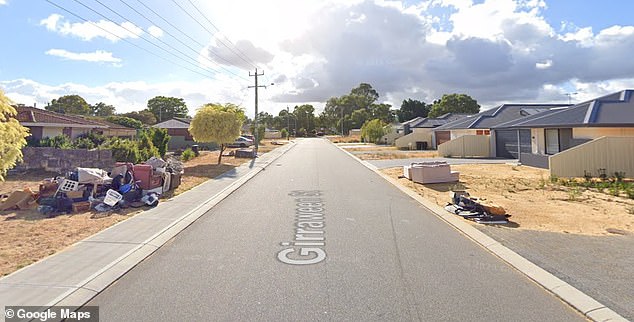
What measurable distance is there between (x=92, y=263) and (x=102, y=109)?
11200 cm

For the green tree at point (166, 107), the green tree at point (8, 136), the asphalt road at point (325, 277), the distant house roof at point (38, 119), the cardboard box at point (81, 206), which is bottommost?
the asphalt road at point (325, 277)

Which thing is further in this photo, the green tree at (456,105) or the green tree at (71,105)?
the green tree at (71,105)

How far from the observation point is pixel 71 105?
91.6 m

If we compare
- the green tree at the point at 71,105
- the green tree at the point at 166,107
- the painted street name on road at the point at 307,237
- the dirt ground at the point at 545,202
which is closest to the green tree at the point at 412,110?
the green tree at the point at 166,107

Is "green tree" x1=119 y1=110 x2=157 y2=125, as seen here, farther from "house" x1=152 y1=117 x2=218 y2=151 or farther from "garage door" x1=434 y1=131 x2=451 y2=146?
"garage door" x1=434 y1=131 x2=451 y2=146

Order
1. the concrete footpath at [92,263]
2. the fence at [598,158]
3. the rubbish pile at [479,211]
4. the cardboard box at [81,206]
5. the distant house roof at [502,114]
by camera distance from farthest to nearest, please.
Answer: the distant house roof at [502,114]
the fence at [598,158]
the cardboard box at [81,206]
the rubbish pile at [479,211]
the concrete footpath at [92,263]

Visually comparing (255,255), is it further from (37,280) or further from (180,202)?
(180,202)

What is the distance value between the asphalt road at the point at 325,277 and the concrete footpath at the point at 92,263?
0.27 m

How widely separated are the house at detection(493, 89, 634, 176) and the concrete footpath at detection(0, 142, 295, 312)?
54.6ft

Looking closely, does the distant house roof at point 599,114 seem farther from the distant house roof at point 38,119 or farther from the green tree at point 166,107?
the green tree at point 166,107

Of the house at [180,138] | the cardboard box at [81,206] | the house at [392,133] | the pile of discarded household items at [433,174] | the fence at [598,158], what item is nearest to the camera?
the cardboard box at [81,206]

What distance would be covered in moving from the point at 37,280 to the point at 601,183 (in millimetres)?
17789

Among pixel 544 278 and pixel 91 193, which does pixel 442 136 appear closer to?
pixel 91 193

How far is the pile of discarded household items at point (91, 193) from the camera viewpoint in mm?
10203
